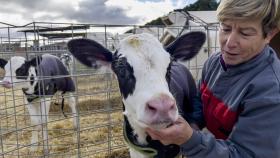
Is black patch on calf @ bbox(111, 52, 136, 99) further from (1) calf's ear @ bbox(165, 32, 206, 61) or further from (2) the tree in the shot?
(2) the tree

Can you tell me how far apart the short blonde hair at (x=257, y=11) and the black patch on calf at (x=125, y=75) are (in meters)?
0.56

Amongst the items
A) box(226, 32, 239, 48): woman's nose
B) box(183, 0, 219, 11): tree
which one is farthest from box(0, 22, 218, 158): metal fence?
box(183, 0, 219, 11): tree

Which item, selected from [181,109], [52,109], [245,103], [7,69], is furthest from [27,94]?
[245,103]

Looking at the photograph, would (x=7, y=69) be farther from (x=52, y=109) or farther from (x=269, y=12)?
(x=269, y=12)

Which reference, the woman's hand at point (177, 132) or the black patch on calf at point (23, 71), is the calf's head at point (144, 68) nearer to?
the woman's hand at point (177, 132)

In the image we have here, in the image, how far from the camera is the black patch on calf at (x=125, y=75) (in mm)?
1897

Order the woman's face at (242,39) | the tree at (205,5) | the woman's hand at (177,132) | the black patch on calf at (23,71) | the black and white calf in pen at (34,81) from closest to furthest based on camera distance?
the woman's hand at (177,132)
the woman's face at (242,39)
the black and white calf in pen at (34,81)
the black patch on calf at (23,71)
the tree at (205,5)

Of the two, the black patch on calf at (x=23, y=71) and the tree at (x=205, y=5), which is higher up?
the tree at (x=205, y=5)

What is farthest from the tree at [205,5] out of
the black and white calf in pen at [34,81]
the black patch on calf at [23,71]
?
the black patch on calf at [23,71]

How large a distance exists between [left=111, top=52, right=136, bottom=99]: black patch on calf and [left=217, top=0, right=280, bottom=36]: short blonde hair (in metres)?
0.56

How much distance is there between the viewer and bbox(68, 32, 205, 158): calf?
160 cm

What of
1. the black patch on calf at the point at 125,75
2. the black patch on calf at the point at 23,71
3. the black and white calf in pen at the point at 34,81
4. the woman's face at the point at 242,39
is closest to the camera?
the woman's face at the point at 242,39

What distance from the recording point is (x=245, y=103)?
172 cm

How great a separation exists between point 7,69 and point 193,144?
484cm
